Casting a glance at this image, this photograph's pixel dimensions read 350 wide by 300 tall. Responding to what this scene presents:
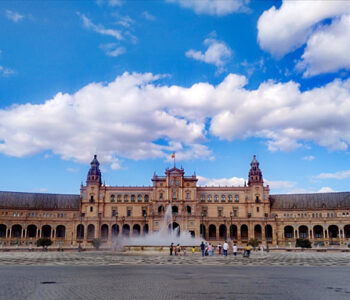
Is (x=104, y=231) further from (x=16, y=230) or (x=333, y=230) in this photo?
(x=333, y=230)

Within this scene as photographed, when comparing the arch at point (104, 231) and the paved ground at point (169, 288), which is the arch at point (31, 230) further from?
the paved ground at point (169, 288)

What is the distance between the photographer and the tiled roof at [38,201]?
343 ft

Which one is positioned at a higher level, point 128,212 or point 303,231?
point 128,212

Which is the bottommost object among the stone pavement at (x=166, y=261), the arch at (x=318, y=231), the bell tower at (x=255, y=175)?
the stone pavement at (x=166, y=261)

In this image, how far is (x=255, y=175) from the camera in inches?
4186

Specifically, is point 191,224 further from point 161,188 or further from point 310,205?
point 310,205

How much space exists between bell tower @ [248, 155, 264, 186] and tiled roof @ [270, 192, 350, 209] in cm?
913

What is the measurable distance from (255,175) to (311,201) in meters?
A: 18.2

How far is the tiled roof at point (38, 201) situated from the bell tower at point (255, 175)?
168ft

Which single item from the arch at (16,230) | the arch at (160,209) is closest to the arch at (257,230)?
the arch at (160,209)

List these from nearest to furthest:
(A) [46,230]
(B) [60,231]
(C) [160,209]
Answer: (C) [160,209]
(A) [46,230]
(B) [60,231]

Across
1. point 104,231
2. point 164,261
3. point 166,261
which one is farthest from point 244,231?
point 164,261

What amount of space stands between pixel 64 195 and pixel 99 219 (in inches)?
663

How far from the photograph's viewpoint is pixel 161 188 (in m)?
104
